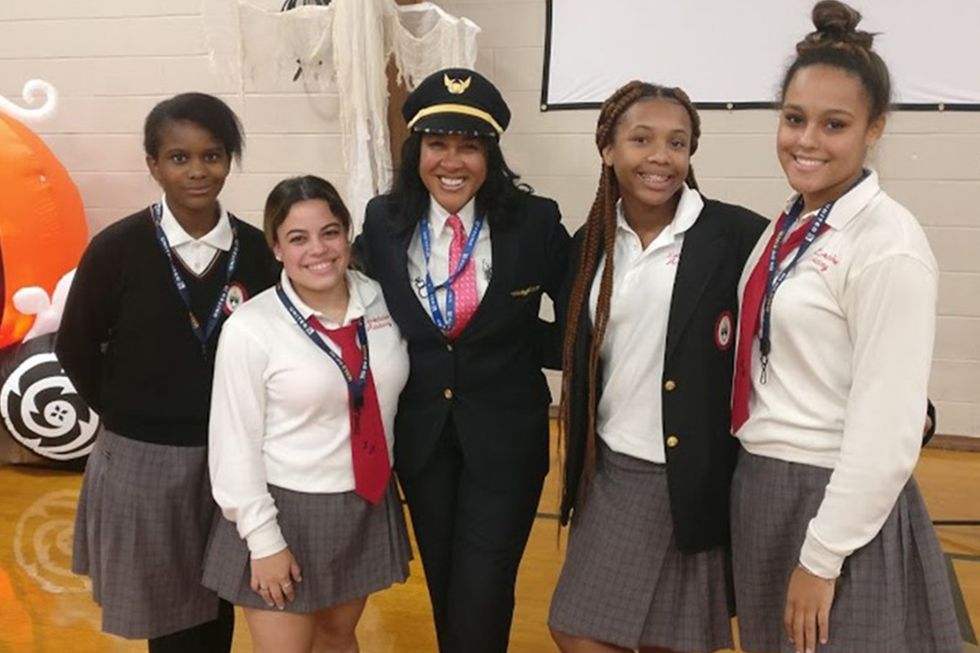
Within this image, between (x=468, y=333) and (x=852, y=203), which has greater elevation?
(x=852, y=203)

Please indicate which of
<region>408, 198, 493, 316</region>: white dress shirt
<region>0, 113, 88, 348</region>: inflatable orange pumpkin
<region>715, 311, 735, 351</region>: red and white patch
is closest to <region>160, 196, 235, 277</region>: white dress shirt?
<region>408, 198, 493, 316</region>: white dress shirt

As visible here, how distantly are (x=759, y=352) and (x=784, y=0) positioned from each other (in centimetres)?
277

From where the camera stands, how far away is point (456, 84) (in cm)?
191

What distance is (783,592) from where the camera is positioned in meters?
1.57

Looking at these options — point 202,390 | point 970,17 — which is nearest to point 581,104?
point 970,17

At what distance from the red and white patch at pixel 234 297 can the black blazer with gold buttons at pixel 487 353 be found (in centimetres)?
27

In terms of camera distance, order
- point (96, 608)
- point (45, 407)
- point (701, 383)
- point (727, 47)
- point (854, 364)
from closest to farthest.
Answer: point (854, 364)
point (701, 383)
point (96, 608)
point (45, 407)
point (727, 47)

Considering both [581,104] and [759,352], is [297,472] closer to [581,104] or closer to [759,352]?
[759,352]

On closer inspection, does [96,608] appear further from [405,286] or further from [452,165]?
[452,165]

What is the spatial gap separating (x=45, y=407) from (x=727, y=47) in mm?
3252

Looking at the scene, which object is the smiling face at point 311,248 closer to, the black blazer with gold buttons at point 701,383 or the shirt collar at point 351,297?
the shirt collar at point 351,297

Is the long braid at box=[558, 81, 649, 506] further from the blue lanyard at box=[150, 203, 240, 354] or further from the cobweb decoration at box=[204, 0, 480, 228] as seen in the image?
the cobweb decoration at box=[204, 0, 480, 228]

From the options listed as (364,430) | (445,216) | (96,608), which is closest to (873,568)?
(364,430)

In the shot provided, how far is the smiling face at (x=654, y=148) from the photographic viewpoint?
1.70 meters
